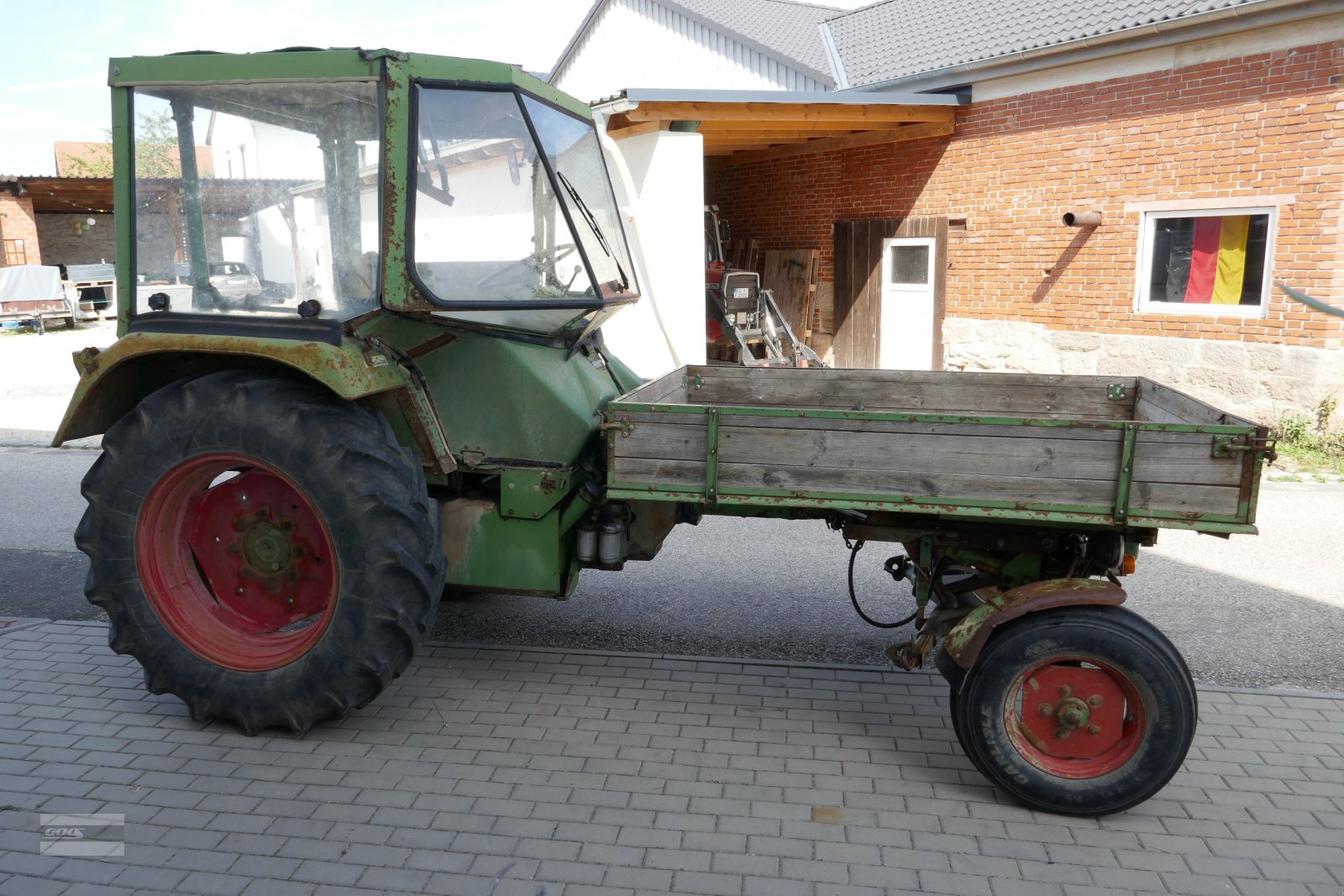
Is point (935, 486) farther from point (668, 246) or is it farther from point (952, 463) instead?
point (668, 246)

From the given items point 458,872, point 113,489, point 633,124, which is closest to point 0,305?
point 633,124

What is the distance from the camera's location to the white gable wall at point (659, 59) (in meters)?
14.4

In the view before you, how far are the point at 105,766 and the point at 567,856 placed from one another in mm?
1753

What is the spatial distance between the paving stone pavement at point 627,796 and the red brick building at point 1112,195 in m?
5.94

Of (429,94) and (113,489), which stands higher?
(429,94)

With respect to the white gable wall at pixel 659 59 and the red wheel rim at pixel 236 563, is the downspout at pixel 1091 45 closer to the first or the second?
the white gable wall at pixel 659 59

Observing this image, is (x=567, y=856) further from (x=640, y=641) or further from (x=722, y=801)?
(x=640, y=641)

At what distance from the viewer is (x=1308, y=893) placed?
2836 millimetres

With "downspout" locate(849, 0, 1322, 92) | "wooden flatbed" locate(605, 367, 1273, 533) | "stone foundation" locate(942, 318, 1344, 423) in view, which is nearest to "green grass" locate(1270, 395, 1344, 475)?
"stone foundation" locate(942, 318, 1344, 423)

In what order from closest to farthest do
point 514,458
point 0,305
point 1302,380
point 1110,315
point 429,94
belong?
point 429,94 < point 514,458 < point 1302,380 < point 1110,315 < point 0,305

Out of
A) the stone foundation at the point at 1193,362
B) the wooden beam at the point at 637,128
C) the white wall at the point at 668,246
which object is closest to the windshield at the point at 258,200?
the stone foundation at the point at 1193,362

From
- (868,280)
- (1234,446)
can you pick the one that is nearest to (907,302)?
(868,280)

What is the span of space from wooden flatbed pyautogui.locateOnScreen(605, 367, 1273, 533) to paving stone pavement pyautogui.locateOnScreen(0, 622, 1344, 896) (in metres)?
0.97

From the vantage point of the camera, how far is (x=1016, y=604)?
10.6 ft
